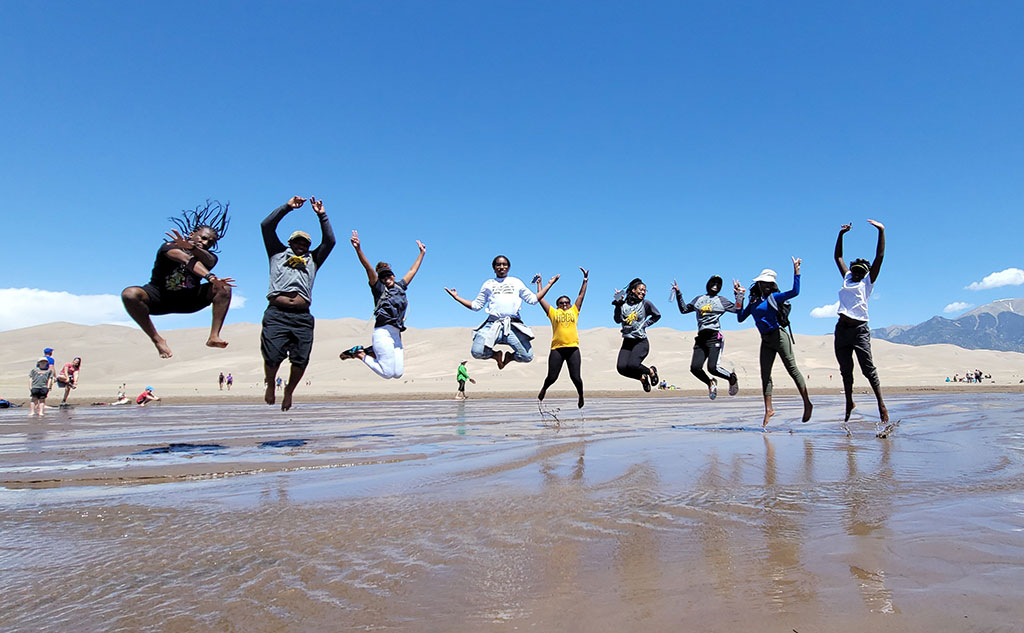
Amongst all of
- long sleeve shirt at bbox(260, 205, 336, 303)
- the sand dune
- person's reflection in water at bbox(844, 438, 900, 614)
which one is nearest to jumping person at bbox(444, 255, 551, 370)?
long sleeve shirt at bbox(260, 205, 336, 303)

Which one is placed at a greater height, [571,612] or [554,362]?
[554,362]

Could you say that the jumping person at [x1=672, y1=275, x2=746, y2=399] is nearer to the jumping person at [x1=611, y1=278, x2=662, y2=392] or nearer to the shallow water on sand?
the jumping person at [x1=611, y1=278, x2=662, y2=392]

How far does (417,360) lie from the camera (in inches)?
1939

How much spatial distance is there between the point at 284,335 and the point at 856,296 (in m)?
7.18

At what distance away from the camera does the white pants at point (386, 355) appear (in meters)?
8.27

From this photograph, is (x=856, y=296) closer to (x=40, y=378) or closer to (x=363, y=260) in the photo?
(x=363, y=260)

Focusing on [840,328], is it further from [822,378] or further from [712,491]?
[822,378]

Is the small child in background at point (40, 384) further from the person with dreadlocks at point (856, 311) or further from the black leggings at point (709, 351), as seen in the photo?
the person with dreadlocks at point (856, 311)

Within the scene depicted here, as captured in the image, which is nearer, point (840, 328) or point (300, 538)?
point (300, 538)

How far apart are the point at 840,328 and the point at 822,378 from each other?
36.5m

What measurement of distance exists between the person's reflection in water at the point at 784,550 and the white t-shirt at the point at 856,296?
5.00 meters

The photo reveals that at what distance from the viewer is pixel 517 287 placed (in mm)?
9555

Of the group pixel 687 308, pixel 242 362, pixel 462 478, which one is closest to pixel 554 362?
pixel 687 308

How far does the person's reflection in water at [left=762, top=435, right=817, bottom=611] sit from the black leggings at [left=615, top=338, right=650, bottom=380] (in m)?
6.25
